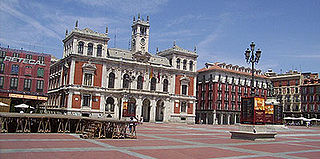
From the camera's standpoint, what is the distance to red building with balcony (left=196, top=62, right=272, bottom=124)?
3275 inches

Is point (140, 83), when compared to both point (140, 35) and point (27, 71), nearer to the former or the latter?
point (140, 35)

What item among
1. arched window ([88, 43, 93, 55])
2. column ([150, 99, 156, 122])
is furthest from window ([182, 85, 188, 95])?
arched window ([88, 43, 93, 55])

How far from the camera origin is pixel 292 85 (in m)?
98.4

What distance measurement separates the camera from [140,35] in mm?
74062

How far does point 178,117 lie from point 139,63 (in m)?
16.0

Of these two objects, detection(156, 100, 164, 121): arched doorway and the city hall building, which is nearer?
the city hall building

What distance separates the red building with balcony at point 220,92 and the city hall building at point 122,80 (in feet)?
30.1

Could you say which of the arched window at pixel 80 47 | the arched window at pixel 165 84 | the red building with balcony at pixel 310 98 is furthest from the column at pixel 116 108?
the red building with balcony at pixel 310 98

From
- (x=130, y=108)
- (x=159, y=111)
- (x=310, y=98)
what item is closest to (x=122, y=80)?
(x=130, y=108)

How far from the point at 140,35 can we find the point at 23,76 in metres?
27.9

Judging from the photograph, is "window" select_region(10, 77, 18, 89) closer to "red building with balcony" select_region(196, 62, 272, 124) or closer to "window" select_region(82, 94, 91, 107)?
"window" select_region(82, 94, 91, 107)

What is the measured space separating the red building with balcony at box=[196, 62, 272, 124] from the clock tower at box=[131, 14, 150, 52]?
67.6 feet

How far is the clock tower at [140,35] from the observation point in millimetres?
73562

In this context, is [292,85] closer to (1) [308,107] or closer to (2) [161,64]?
(1) [308,107]
